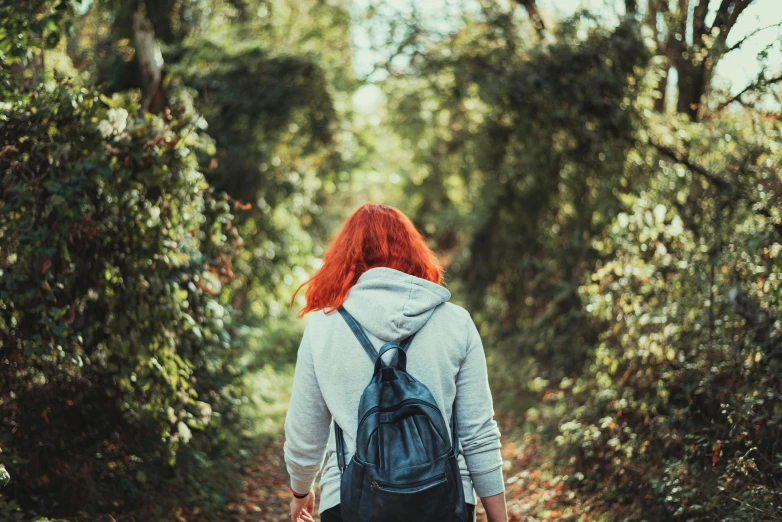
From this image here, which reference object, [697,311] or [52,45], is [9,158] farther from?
[697,311]

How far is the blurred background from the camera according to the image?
3.89 m

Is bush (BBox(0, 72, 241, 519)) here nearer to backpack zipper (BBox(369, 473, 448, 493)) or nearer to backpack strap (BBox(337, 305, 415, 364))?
backpack strap (BBox(337, 305, 415, 364))

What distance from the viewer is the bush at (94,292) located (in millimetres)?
3715

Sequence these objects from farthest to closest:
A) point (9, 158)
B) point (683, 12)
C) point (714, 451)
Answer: point (683, 12)
point (714, 451)
point (9, 158)

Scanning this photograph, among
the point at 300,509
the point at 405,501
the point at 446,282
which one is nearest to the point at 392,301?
the point at 405,501

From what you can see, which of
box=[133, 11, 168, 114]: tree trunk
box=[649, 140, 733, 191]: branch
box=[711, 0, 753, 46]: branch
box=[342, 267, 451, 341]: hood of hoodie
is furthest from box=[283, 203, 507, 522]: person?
box=[133, 11, 168, 114]: tree trunk

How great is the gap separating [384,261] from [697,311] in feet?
11.2

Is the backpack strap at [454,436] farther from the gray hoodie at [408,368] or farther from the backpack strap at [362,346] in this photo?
the backpack strap at [362,346]

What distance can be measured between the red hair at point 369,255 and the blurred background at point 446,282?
1.98m

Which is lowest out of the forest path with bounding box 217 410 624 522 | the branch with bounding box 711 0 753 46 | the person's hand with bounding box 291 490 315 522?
the forest path with bounding box 217 410 624 522

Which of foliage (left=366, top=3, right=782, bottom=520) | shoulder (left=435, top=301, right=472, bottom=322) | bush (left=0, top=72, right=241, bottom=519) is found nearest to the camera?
shoulder (left=435, top=301, right=472, bottom=322)

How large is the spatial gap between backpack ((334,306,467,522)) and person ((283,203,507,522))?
0.34 feet

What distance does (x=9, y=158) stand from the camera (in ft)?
12.1

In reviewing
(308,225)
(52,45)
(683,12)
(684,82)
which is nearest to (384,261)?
(52,45)
